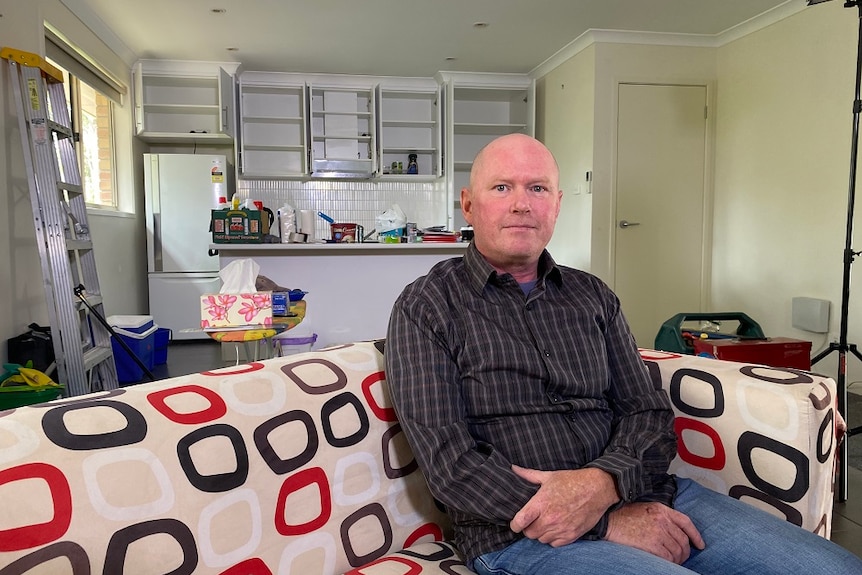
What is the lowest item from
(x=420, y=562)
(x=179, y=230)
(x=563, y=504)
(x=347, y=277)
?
(x=420, y=562)

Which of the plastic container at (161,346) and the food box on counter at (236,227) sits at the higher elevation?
the food box on counter at (236,227)

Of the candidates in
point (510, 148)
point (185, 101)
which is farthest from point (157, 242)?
point (510, 148)

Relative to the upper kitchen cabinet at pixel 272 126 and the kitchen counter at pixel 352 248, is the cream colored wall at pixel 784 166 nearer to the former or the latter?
the kitchen counter at pixel 352 248

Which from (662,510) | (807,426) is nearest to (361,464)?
(662,510)

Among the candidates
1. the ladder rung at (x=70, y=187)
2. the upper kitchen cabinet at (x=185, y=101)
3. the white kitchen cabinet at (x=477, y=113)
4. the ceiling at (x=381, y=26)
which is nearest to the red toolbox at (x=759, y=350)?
the ceiling at (x=381, y=26)

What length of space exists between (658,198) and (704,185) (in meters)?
0.42

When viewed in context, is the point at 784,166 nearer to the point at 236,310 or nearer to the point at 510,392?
the point at 236,310

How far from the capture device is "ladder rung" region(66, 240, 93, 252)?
3396mm

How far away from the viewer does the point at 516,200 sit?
4.25ft

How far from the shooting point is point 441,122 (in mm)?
6250

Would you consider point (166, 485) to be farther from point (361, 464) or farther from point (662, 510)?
point (662, 510)

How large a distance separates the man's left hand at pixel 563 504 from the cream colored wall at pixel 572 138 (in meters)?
4.23

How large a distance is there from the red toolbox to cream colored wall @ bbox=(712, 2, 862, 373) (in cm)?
143

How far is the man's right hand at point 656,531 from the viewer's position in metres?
1.05
